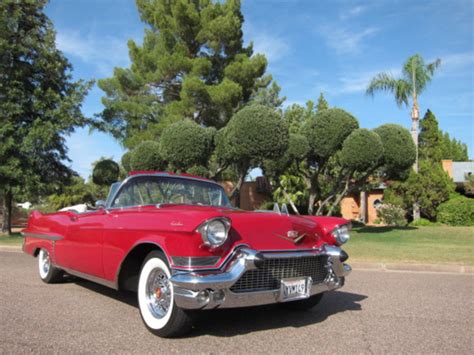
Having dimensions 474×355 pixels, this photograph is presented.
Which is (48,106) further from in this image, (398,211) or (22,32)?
(398,211)

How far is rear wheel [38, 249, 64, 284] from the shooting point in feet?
21.2

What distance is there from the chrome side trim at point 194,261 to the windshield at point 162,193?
1434mm

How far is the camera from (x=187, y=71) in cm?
2494

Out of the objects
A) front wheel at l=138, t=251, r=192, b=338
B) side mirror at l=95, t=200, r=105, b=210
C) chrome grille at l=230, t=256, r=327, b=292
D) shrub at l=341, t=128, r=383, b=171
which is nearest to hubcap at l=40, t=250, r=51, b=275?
side mirror at l=95, t=200, r=105, b=210

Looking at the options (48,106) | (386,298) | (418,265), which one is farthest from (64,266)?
(48,106)

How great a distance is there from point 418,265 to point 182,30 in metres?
19.7

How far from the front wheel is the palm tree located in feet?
75.9

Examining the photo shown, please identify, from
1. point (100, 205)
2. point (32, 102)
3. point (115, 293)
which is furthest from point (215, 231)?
point (32, 102)

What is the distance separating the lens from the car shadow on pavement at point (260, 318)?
13.9ft

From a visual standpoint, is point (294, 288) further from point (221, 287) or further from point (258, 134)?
point (258, 134)

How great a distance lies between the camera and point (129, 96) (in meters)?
27.3

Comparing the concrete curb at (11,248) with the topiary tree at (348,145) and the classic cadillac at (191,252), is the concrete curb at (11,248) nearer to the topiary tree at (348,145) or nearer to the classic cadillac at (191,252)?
the classic cadillac at (191,252)

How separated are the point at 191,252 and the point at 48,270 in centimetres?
389

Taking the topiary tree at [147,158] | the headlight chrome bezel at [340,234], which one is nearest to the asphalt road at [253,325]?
the headlight chrome bezel at [340,234]
